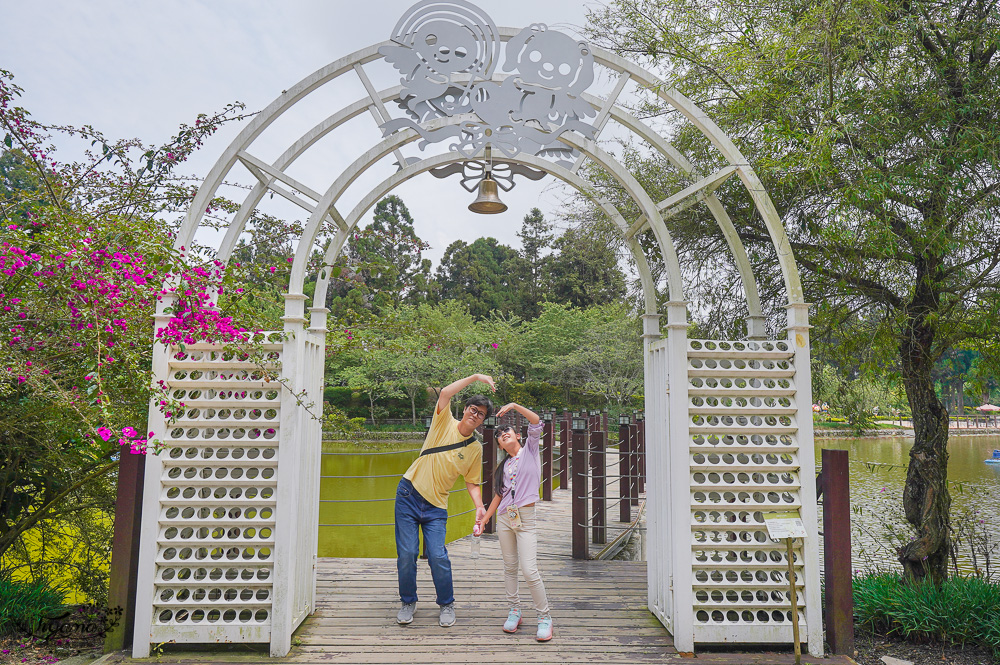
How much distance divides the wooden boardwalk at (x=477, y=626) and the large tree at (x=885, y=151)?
2103 millimetres

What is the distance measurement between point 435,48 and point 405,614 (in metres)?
3.43

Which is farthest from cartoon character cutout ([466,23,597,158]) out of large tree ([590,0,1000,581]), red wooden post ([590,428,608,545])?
red wooden post ([590,428,608,545])

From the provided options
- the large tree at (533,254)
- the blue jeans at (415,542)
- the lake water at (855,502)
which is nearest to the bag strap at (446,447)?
the blue jeans at (415,542)

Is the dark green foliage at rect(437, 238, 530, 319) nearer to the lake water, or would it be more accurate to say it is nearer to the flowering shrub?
the lake water

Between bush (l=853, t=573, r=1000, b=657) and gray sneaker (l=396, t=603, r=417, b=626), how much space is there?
291 centimetres

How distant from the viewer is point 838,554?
3.55 meters

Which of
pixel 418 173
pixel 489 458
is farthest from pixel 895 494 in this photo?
pixel 418 173

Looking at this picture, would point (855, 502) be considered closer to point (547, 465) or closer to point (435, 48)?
point (547, 465)

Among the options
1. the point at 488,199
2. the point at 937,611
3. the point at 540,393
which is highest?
the point at 488,199

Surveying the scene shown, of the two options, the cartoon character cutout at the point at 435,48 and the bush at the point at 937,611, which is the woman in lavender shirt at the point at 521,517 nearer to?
the cartoon character cutout at the point at 435,48

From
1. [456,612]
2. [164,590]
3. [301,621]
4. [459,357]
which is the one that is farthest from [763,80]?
[459,357]

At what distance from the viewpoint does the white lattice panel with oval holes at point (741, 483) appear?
11.6 feet

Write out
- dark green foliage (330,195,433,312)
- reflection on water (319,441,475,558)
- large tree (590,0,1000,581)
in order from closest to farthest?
1. large tree (590,0,1000,581)
2. dark green foliage (330,195,433,312)
3. reflection on water (319,441,475,558)

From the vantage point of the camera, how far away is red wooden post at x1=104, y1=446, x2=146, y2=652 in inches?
133
